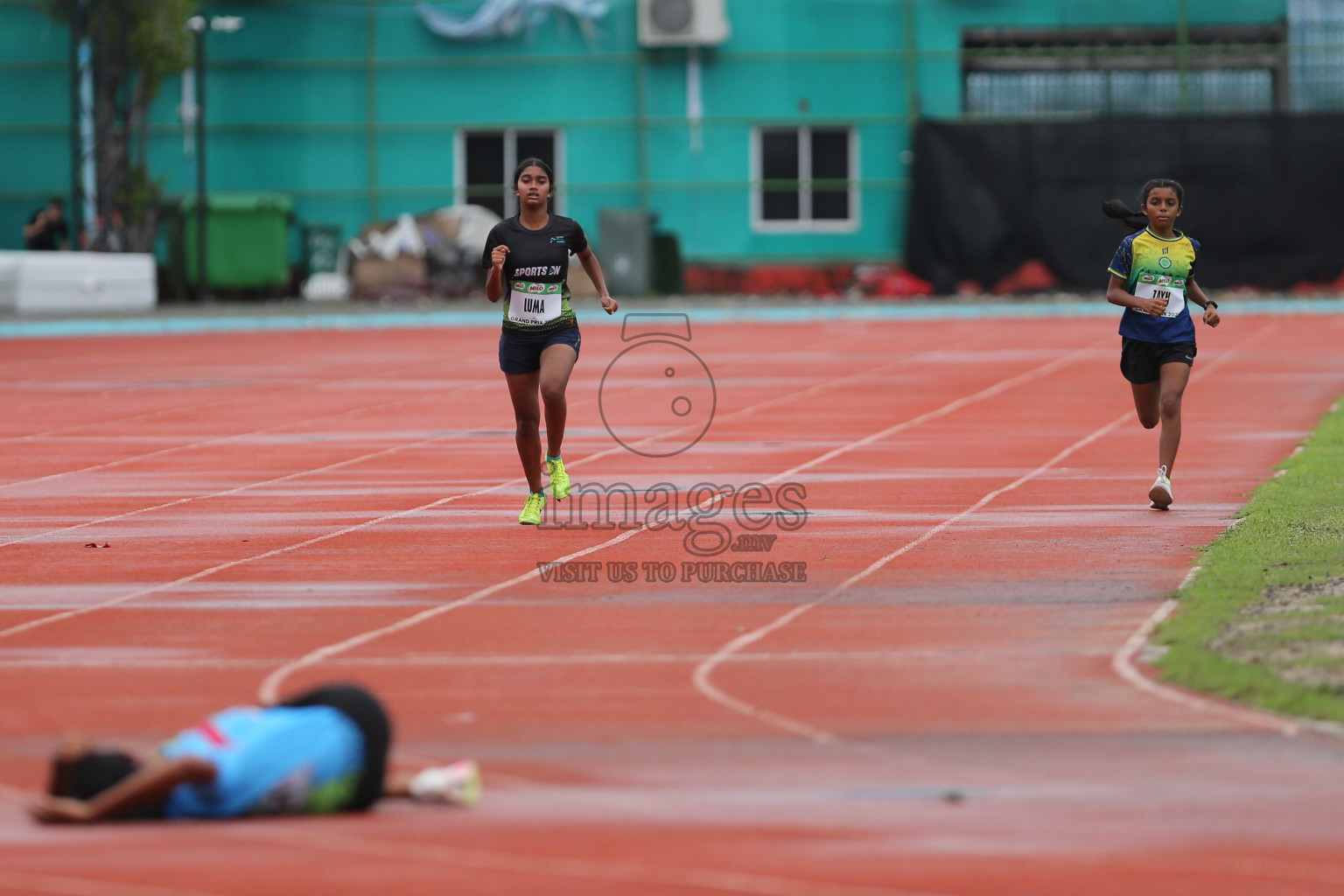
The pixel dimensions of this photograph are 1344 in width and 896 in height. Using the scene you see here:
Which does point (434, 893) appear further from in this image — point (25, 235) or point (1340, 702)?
point (25, 235)

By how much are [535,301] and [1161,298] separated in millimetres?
3424

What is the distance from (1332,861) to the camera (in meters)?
5.15

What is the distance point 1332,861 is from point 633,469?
915 centimetres

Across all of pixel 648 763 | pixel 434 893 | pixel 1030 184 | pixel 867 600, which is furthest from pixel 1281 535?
pixel 1030 184

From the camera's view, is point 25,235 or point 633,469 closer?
point 633,469

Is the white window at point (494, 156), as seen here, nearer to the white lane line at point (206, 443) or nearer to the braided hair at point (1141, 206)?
the white lane line at point (206, 443)

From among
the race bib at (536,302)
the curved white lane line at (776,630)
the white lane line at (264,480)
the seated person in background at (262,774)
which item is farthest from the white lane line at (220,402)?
the seated person in background at (262,774)

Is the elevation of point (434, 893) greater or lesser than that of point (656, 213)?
lesser

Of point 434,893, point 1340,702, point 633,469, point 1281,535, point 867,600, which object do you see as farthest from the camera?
point 633,469

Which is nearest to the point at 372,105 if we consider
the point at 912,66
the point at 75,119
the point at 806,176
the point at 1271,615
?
the point at 75,119

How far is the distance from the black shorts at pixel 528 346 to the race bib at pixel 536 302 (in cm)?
12

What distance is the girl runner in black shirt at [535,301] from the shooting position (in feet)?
36.1

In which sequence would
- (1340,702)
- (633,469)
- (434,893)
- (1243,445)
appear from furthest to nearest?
(1243,445) < (633,469) < (1340,702) < (434,893)

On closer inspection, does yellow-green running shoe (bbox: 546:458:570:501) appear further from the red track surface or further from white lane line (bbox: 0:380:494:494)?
white lane line (bbox: 0:380:494:494)
